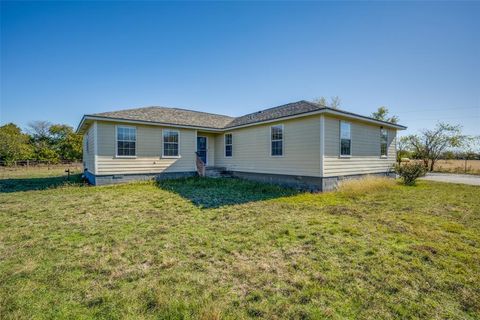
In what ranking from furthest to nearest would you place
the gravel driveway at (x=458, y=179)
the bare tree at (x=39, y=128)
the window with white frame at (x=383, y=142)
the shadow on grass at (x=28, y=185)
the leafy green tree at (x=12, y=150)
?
1. the bare tree at (x=39, y=128)
2. the leafy green tree at (x=12, y=150)
3. the window with white frame at (x=383, y=142)
4. the gravel driveway at (x=458, y=179)
5. the shadow on grass at (x=28, y=185)

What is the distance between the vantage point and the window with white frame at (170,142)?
12.8m

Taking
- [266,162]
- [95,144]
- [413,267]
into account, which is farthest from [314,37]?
[95,144]

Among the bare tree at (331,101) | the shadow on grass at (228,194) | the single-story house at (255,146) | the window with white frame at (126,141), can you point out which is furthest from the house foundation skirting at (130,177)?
the bare tree at (331,101)

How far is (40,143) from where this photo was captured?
29828 millimetres

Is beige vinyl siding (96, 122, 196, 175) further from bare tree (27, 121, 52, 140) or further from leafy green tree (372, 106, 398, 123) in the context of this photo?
leafy green tree (372, 106, 398, 123)

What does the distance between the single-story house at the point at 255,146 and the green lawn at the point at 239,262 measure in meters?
3.80

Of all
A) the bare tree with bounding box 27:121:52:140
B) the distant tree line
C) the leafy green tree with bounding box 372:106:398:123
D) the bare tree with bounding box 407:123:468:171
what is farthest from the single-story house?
the bare tree with bounding box 27:121:52:140

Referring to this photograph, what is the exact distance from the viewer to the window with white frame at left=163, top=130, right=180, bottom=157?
12.8 meters

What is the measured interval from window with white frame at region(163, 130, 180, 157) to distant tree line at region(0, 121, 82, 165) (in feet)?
68.7

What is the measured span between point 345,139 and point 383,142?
14.9ft

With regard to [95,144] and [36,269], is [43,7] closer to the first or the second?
[95,144]

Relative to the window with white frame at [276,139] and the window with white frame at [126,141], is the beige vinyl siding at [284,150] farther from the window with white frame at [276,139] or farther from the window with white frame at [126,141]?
the window with white frame at [126,141]

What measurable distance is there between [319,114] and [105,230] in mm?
8538

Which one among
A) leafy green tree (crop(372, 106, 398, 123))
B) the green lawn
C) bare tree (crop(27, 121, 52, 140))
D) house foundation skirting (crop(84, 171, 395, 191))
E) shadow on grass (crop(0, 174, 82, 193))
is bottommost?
the green lawn
